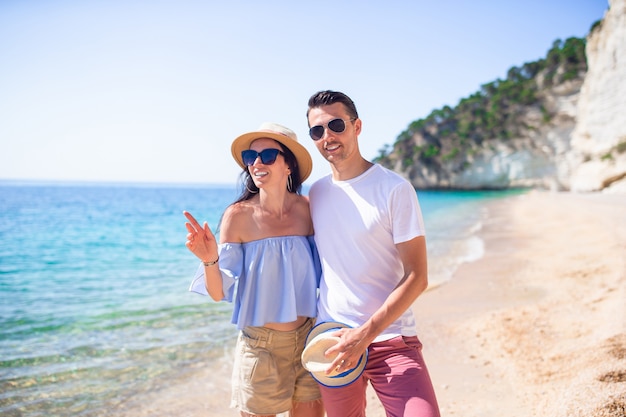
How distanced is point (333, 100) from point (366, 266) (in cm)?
96

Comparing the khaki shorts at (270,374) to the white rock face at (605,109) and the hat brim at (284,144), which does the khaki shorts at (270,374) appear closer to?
the hat brim at (284,144)

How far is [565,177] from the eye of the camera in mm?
44688

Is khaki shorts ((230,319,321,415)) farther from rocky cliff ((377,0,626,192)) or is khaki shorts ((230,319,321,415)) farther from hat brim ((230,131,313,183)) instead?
rocky cliff ((377,0,626,192))

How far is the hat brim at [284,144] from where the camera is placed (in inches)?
99.7

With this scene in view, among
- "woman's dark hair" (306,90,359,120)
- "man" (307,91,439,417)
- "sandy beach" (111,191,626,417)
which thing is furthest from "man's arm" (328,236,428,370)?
"sandy beach" (111,191,626,417)

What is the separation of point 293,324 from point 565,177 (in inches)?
1997

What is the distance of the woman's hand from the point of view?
7.43ft

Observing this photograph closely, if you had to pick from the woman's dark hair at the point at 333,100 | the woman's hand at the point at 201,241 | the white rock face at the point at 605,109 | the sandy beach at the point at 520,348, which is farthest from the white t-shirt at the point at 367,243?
the white rock face at the point at 605,109

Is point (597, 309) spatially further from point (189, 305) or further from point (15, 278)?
point (15, 278)

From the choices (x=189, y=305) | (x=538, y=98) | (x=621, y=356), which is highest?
(x=538, y=98)

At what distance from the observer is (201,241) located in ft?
7.49

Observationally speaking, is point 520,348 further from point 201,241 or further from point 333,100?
point 201,241

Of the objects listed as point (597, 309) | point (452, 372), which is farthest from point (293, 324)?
point (597, 309)

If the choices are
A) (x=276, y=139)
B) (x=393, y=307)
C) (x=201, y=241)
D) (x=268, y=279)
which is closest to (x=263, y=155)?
(x=276, y=139)
